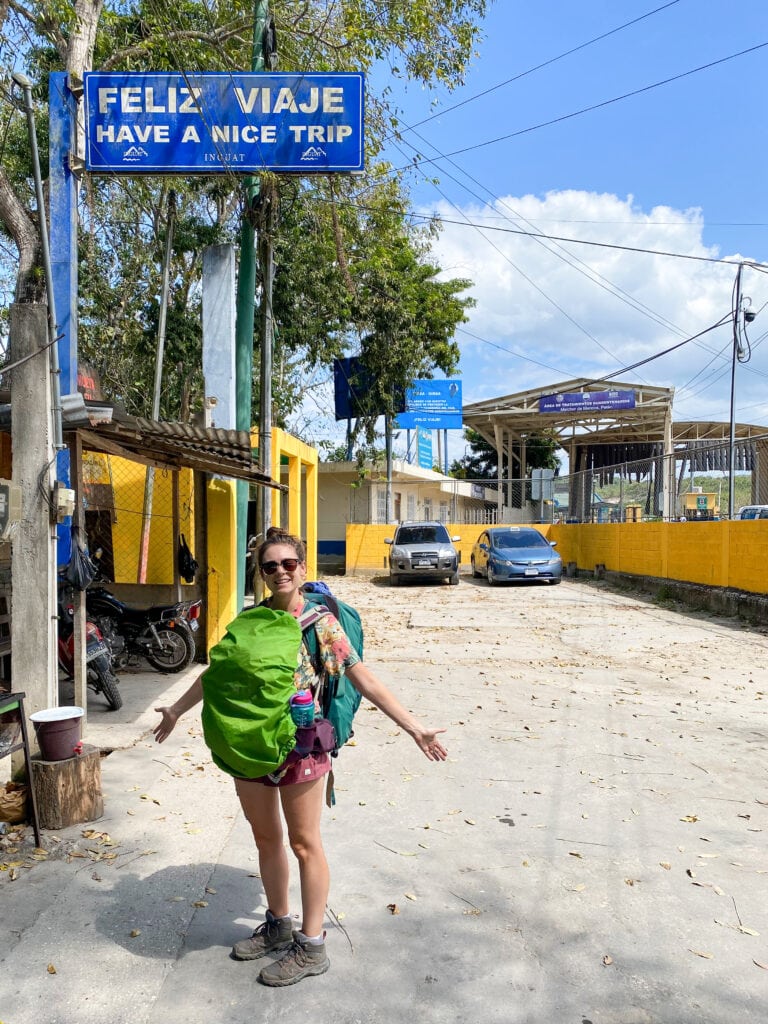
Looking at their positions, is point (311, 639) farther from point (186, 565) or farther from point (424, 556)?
point (424, 556)

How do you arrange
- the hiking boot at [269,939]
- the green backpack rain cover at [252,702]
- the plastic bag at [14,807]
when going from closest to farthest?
the green backpack rain cover at [252,702], the hiking boot at [269,939], the plastic bag at [14,807]

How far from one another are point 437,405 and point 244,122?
20593mm

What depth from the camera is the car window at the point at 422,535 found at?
20.9 meters

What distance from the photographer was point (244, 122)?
8641mm

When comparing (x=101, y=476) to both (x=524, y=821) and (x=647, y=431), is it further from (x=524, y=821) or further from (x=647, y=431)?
(x=647, y=431)

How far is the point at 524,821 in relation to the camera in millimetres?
4566

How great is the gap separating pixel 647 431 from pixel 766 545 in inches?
1052

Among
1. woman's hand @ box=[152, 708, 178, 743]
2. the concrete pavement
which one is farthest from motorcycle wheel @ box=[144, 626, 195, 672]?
woman's hand @ box=[152, 708, 178, 743]

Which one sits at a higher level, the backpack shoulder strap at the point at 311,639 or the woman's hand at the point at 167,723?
the backpack shoulder strap at the point at 311,639

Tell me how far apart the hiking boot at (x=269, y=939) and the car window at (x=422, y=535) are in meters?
17.6

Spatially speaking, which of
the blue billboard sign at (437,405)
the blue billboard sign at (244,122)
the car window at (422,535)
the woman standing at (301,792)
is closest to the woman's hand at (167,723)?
the woman standing at (301,792)

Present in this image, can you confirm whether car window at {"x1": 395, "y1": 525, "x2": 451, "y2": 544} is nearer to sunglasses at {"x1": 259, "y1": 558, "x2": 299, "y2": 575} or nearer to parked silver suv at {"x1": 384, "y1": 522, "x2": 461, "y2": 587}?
parked silver suv at {"x1": 384, "y1": 522, "x2": 461, "y2": 587}

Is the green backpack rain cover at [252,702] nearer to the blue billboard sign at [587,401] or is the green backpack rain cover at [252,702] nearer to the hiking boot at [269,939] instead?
the hiking boot at [269,939]

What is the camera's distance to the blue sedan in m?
19.5
